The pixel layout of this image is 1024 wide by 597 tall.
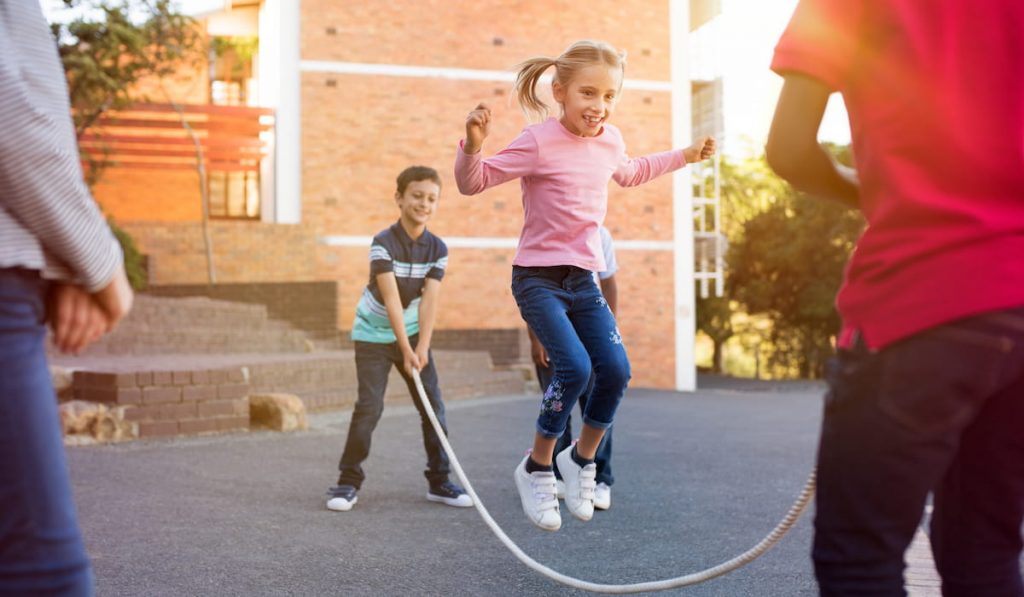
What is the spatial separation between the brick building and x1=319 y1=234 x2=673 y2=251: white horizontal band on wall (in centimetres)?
3

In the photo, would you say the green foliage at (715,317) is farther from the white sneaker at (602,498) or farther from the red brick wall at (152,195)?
the white sneaker at (602,498)

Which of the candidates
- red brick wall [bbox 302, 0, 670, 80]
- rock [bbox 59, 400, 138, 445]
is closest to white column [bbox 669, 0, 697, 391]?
red brick wall [bbox 302, 0, 670, 80]

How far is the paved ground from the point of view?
14.6 ft

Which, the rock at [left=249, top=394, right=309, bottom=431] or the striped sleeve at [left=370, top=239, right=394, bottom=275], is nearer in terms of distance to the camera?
the striped sleeve at [left=370, top=239, right=394, bottom=275]

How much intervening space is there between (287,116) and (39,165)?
2071 centimetres

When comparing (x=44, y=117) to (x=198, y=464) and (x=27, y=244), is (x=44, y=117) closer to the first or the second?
(x=27, y=244)

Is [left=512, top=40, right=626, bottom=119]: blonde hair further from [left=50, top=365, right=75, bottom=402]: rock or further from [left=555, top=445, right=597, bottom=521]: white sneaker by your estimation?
[left=50, top=365, right=75, bottom=402]: rock

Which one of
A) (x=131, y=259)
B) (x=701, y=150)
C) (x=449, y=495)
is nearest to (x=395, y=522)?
(x=449, y=495)

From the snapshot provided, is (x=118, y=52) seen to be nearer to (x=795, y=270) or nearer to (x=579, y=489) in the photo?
(x=579, y=489)

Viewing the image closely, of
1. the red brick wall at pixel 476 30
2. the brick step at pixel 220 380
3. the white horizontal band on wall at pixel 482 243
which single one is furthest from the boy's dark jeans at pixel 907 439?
the red brick wall at pixel 476 30

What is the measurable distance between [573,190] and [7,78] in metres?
3.06

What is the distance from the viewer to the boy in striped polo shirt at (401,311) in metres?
6.00

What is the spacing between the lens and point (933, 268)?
5.46 ft

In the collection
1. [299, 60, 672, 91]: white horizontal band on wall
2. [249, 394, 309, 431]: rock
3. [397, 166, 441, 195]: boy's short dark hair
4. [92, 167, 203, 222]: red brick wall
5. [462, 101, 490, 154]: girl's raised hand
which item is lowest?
[249, 394, 309, 431]: rock
